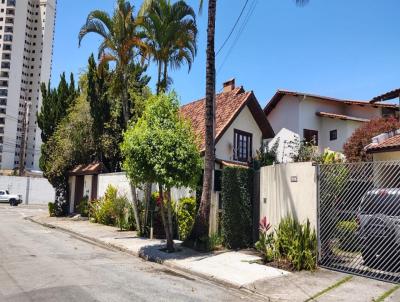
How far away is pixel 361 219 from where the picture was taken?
10234 millimetres

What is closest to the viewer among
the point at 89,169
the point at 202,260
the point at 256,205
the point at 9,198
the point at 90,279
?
the point at 90,279

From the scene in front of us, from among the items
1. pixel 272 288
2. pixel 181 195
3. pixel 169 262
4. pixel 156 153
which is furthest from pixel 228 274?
pixel 181 195

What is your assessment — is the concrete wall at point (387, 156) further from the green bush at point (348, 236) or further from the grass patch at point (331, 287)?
the grass patch at point (331, 287)

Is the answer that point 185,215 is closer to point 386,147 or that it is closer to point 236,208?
point 236,208

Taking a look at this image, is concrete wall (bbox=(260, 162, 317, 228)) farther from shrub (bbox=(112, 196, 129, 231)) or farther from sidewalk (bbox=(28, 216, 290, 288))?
shrub (bbox=(112, 196, 129, 231))

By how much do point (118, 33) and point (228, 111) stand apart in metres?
6.71

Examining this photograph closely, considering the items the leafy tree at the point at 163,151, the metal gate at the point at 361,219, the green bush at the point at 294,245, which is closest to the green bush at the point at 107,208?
the leafy tree at the point at 163,151

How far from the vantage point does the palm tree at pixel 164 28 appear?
19.2 meters

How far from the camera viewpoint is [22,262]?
11344 millimetres

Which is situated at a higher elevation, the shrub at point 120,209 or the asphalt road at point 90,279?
the shrub at point 120,209

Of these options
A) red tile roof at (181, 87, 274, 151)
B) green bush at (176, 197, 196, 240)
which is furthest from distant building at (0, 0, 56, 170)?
green bush at (176, 197, 196, 240)

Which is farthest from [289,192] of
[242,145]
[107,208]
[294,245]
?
[107,208]

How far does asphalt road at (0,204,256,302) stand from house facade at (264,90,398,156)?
19.6 meters

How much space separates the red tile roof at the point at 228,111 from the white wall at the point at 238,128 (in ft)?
1.05
